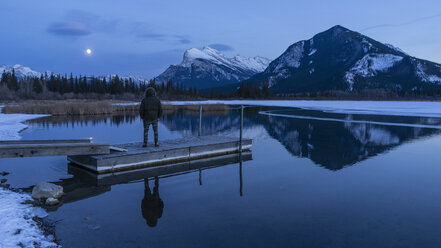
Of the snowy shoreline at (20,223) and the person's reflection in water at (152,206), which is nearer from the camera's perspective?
the snowy shoreline at (20,223)

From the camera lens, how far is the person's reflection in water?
26.5 ft

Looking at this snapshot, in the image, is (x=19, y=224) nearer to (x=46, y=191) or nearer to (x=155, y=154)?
(x=46, y=191)

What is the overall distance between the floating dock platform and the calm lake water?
72 cm

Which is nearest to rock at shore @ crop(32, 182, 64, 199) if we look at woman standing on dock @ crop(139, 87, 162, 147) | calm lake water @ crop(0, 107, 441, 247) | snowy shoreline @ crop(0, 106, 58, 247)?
snowy shoreline @ crop(0, 106, 58, 247)

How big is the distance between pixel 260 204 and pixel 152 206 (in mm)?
3020

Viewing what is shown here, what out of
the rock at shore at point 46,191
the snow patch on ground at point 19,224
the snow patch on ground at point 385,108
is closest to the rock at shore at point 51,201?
the rock at shore at point 46,191

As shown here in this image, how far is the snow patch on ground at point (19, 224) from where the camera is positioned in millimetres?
6301

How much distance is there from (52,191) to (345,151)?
14.4 meters

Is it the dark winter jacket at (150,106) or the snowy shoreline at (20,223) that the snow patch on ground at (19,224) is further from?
the dark winter jacket at (150,106)

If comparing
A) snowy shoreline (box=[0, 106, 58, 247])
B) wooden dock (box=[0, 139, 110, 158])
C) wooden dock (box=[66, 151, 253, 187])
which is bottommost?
wooden dock (box=[66, 151, 253, 187])

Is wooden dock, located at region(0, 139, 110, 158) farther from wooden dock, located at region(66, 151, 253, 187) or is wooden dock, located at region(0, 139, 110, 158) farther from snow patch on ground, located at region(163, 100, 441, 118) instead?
snow patch on ground, located at region(163, 100, 441, 118)

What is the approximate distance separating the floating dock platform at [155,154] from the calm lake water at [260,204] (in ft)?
2.36

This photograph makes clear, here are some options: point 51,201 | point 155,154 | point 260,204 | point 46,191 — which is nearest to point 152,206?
point 51,201

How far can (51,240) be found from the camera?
6.58 meters
